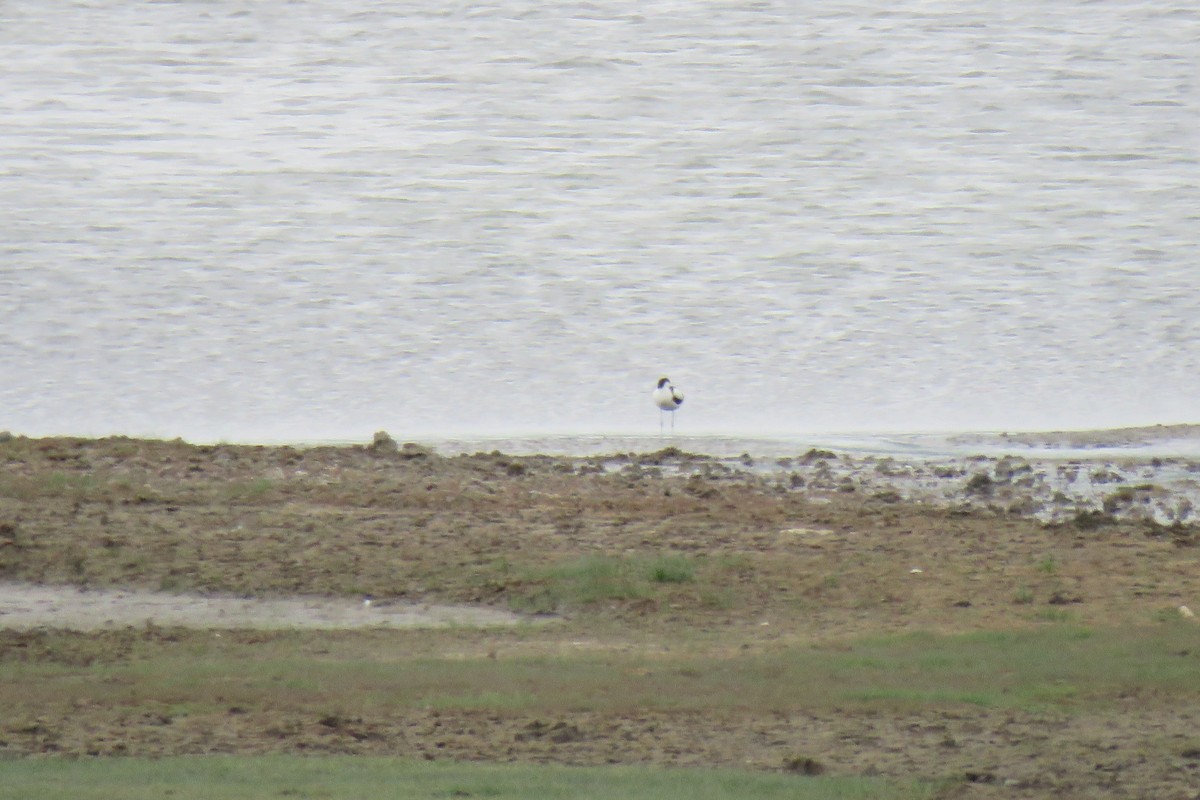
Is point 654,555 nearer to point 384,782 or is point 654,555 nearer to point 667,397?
point 384,782

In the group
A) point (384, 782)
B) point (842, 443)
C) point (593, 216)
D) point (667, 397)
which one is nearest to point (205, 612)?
point (384, 782)

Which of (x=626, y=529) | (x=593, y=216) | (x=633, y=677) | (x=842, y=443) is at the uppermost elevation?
(x=593, y=216)

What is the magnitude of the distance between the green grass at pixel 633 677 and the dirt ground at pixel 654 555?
0.70 ft

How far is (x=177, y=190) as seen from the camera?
3083cm

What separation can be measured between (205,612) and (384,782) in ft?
12.7

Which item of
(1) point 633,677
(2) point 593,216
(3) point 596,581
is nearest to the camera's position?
(1) point 633,677

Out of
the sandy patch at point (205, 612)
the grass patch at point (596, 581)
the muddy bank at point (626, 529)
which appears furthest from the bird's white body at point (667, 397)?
the sandy patch at point (205, 612)

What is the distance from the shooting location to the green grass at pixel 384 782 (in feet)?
23.8

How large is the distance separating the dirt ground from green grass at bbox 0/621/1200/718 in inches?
8.4

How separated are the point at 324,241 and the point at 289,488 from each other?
1445cm

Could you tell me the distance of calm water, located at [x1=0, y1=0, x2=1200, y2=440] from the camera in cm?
2111

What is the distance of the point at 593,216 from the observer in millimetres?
30016

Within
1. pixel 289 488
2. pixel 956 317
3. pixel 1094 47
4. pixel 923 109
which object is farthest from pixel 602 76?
pixel 289 488

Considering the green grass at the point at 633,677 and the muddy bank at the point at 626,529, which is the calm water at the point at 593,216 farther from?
the green grass at the point at 633,677
